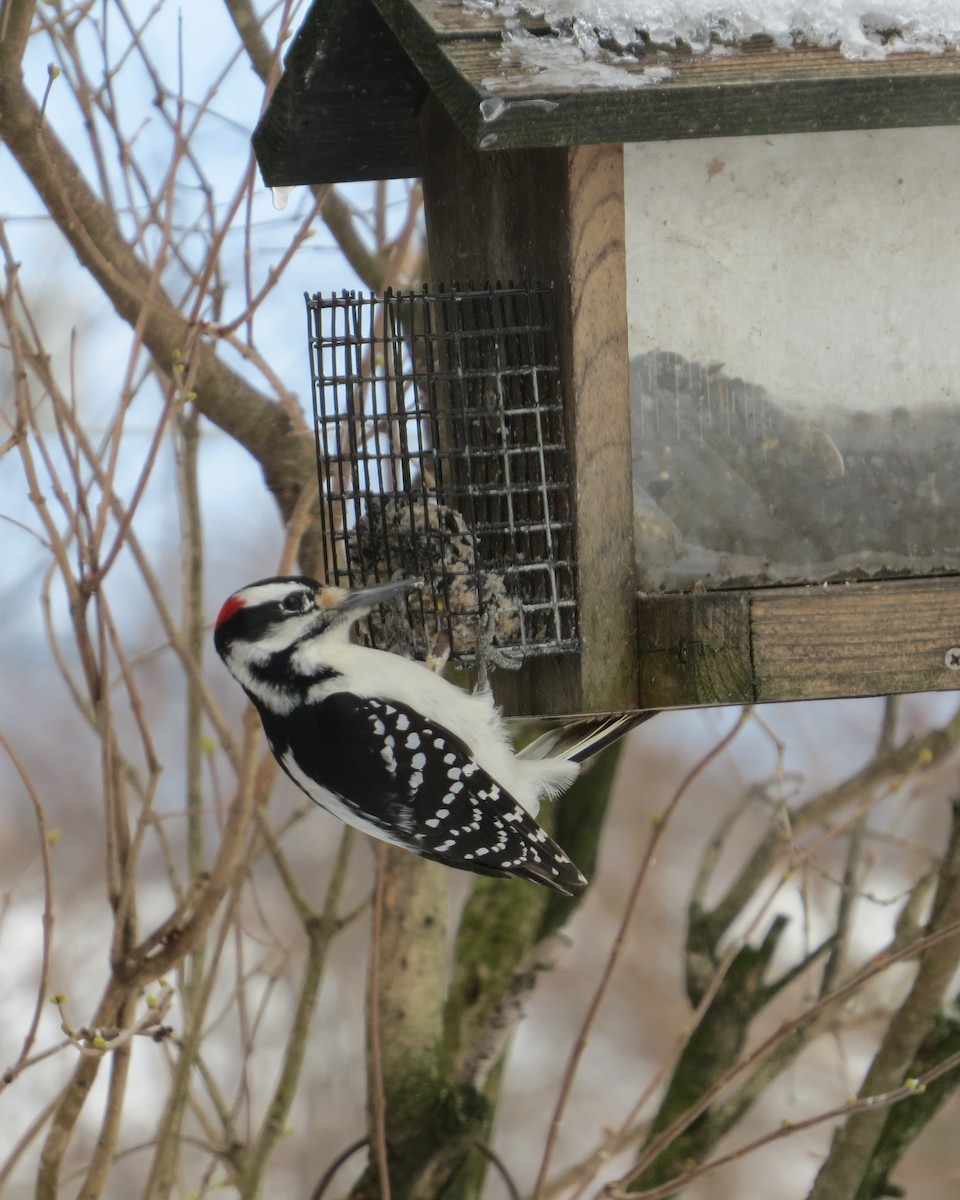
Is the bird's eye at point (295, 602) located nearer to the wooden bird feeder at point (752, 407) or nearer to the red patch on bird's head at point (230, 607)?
the red patch on bird's head at point (230, 607)

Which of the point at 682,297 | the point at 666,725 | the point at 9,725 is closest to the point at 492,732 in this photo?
the point at 682,297

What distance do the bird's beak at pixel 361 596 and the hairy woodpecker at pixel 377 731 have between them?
0.06 feet

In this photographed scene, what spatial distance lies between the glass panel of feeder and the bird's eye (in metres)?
0.70

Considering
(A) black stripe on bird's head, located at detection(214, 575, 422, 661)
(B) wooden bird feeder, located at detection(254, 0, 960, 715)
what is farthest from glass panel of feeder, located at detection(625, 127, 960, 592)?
(A) black stripe on bird's head, located at detection(214, 575, 422, 661)

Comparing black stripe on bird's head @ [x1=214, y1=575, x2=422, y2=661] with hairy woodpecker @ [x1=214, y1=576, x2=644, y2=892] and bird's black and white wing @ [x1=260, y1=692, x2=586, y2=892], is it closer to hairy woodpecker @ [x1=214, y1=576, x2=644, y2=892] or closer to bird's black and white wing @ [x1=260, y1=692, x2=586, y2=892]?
hairy woodpecker @ [x1=214, y1=576, x2=644, y2=892]

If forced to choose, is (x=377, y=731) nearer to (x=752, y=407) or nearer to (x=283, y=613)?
(x=283, y=613)

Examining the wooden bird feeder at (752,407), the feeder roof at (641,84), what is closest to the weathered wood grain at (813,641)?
the wooden bird feeder at (752,407)

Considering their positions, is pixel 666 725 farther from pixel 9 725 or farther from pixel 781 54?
pixel 781 54

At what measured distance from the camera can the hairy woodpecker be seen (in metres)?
2.71

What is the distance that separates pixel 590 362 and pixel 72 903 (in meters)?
4.53

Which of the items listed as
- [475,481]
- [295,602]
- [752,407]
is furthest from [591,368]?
[295,602]

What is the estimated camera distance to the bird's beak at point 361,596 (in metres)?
2.42

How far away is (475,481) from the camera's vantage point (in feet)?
8.75

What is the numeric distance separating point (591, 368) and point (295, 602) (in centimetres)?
79
